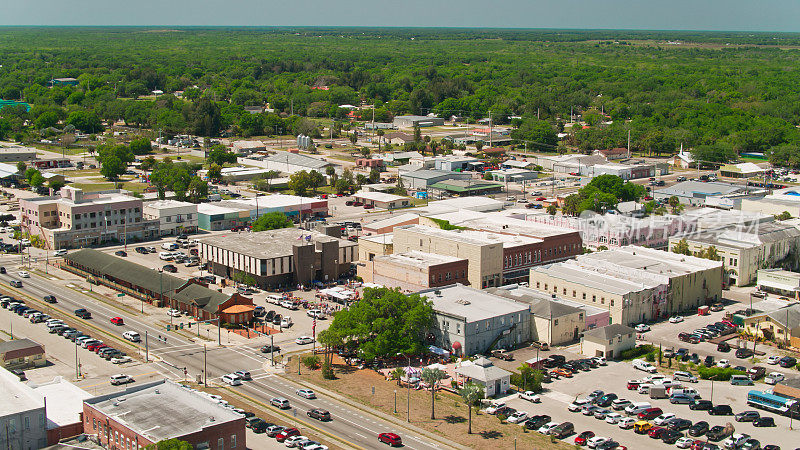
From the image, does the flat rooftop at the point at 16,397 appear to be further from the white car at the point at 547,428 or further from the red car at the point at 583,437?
the red car at the point at 583,437

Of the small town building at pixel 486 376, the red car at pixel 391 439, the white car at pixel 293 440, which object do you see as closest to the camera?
the white car at pixel 293 440

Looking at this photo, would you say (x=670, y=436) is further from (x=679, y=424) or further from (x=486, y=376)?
(x=486, y=376)

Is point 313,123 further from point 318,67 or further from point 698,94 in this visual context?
point 318,67

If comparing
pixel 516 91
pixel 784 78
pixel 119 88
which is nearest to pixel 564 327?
pixel 516 91

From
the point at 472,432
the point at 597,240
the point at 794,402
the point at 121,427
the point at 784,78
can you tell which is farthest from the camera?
the point at 784,78

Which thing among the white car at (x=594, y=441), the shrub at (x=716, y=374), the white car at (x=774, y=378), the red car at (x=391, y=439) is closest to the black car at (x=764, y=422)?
the white car at (x=774, y=378)

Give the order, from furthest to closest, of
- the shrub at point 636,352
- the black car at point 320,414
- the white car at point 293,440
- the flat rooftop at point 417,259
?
the flat rooftop at point 417,259 → the shrub at point 636,352 → the black car at point 320,414 → the white car at point 293,440

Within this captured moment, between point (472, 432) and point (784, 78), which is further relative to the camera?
point (784, 78)
